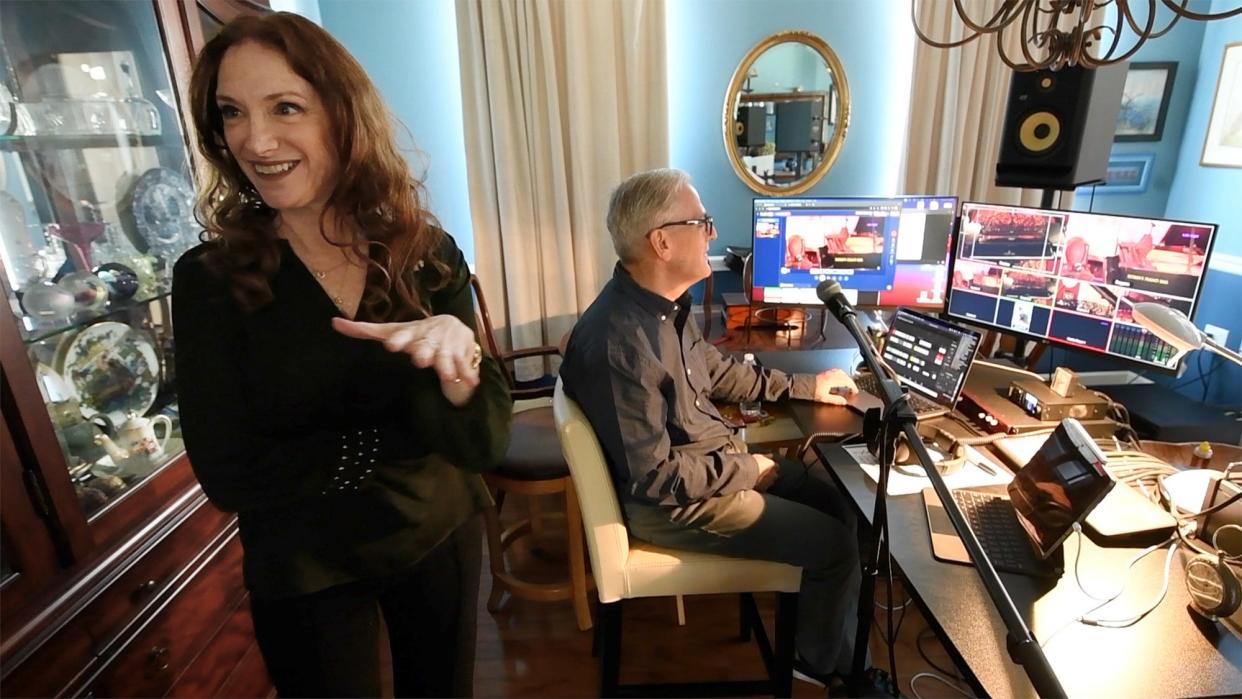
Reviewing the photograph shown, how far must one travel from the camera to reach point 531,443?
193cm

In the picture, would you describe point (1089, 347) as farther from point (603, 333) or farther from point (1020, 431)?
point (603, 333)

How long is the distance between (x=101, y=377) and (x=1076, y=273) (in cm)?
222

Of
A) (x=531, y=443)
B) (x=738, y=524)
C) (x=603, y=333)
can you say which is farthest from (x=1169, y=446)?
(x=531, y=443)

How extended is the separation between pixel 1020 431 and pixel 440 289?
1.35 metres

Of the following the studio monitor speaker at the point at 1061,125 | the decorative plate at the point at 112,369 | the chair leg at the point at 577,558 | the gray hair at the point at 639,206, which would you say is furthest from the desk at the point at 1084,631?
the decorative plate at the point at 112,369

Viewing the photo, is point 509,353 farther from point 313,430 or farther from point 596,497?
point 313,430

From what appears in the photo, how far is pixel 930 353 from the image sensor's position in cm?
157

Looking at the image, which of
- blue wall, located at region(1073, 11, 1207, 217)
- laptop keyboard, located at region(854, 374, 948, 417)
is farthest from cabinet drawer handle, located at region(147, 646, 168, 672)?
blue wall, located at region(1073, 11, 1207, 217)

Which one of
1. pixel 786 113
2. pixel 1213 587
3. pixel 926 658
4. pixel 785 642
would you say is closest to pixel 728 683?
pixel 785 642

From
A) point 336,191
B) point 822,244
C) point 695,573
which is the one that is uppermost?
point 336,191

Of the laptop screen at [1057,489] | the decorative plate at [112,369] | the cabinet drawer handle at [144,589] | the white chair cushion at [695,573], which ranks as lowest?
the white chair cushion at [695,573]

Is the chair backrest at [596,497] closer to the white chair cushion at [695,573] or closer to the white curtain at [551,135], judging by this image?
the white chair cushion at [695,573]

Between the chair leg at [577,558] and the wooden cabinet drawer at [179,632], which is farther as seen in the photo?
the chair leg at [577,558]

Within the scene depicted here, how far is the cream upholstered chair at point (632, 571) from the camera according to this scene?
4.41ft
